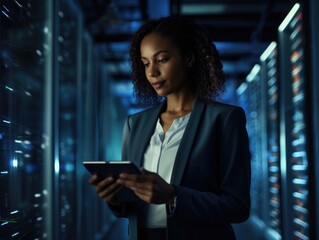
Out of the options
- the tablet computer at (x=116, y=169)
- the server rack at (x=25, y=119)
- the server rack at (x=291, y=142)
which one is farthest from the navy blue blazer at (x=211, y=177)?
the server rack at (x=291, y=142)

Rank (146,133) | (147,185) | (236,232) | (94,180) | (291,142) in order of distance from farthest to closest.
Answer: (236,232), (291,142), (146,133), (94,180), (147,185)

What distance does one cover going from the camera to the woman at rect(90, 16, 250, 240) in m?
1.47

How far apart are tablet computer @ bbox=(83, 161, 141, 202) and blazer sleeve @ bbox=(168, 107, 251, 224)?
0.15 metres

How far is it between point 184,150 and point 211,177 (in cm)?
13

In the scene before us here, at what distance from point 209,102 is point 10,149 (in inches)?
61.2

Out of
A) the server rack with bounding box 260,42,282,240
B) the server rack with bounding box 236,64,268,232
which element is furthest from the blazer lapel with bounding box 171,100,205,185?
the server rack with bounding box 236,64,268,232

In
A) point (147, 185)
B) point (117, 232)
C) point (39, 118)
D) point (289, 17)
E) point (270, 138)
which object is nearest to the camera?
point (147, 185)

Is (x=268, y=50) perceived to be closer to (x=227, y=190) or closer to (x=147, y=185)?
(x=227, y=190)

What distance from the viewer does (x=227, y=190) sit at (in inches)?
59.6

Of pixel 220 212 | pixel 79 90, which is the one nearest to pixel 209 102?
pixel 220 212

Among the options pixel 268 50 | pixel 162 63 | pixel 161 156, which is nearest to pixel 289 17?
pixel 268 50

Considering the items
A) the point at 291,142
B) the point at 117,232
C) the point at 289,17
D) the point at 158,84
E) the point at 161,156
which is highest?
the point at 289,17

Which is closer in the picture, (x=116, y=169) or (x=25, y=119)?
(x=116, y=169)

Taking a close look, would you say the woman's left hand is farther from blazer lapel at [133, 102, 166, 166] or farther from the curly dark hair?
the curly dark hair
